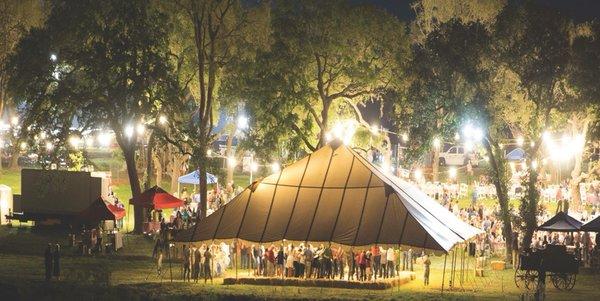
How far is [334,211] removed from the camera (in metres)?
33.0

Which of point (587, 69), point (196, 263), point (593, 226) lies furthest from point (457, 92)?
point (196, 263)

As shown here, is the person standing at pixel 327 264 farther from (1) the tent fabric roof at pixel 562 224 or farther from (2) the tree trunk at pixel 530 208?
(2) the tree trunk at pixel 530 208

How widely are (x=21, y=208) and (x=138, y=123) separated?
725cm

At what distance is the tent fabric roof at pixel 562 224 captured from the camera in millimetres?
37312

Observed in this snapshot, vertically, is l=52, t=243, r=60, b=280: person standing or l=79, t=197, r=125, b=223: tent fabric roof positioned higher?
l=79, t=197, r=125, b=223: tent fabric roof

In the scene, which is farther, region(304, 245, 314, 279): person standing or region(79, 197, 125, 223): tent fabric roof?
region(79, 197, 125, 223): tent fabric roof

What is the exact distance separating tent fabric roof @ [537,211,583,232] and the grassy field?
2.11 metres

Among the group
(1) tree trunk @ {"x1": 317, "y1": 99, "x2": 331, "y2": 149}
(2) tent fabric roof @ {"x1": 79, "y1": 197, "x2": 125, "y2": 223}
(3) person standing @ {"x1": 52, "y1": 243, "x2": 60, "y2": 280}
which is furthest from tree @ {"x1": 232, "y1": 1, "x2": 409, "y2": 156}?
(3) person standing @ {"x1": 52, "y1": 243, "x2": 60, "y2": 280}

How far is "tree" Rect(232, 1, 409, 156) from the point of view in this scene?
44688 millimetres

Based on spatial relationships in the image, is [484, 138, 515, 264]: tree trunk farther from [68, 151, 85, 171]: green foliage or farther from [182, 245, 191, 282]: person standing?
[68, 151, 85, 171]: green foliage

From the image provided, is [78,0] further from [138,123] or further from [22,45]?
[138,123]

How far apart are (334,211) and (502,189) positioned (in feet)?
38.4

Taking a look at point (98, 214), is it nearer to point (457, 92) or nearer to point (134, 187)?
point (134, 187)

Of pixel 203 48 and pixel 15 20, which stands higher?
pixel 15 20
